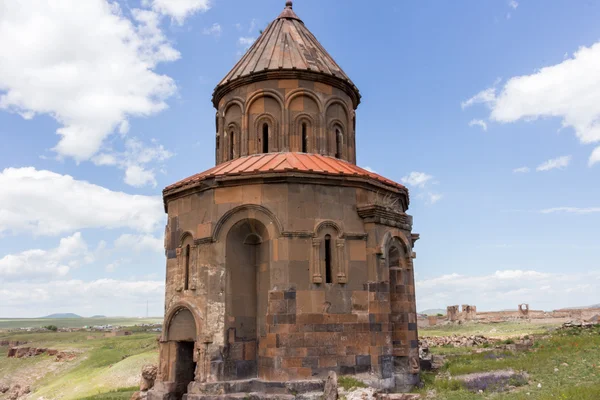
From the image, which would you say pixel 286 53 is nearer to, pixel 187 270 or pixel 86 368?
pixel 187 270

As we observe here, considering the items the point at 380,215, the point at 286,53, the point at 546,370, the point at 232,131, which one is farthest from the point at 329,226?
the point at 546,370

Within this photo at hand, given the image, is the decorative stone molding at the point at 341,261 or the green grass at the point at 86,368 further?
the green grass at the point at 86,368

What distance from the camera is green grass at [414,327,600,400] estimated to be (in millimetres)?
8712

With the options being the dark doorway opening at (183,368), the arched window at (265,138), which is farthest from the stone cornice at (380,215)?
the dark doorway opening at (183,368)

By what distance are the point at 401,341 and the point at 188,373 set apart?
15.3ft

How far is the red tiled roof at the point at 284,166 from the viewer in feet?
34.7

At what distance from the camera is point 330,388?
9328 millimetres

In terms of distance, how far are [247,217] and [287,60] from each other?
4259 mm

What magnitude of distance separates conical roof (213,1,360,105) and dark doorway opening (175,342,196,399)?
6.13 meters

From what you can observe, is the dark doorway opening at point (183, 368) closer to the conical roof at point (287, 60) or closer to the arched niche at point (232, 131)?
the arched niche at point (232, 131)

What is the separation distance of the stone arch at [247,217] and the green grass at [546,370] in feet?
13.9

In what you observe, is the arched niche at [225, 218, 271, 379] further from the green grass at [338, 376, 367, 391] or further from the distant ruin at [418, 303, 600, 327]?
the distant ruin at [418, 303, 600, 327]

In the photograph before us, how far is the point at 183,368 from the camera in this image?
11.4m

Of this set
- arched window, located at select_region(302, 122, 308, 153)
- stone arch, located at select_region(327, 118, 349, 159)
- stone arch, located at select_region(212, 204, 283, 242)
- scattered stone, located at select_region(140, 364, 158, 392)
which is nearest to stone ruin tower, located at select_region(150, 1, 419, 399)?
stone arch, located at select_region(212, 204, 283, 242)
